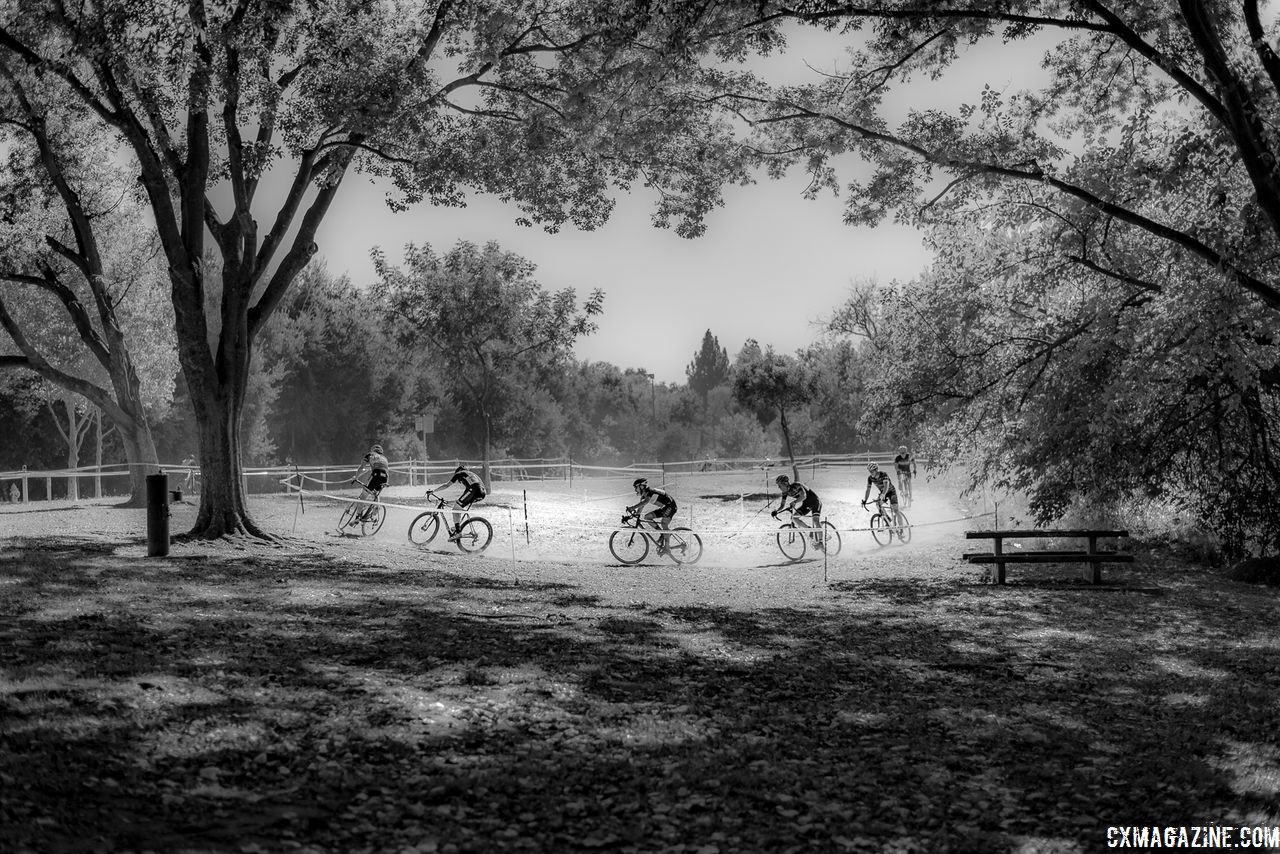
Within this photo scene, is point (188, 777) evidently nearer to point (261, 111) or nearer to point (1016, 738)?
point (1016, 738)

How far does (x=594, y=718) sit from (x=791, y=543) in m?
14.8

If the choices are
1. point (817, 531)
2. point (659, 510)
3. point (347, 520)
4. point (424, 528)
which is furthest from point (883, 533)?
point (347, 520)

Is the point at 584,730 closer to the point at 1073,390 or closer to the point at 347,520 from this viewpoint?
the point at 1073,390

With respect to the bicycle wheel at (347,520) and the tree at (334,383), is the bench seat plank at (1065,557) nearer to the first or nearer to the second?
the bicycle wheel at (347,520)

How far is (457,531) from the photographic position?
20.7m

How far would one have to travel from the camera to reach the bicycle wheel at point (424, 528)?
2155cm

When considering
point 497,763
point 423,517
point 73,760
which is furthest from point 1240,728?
point 423,517

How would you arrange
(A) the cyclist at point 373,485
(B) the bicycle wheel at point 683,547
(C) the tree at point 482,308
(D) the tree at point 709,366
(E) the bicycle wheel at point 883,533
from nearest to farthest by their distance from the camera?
(B) the bicycle wheel at point 683,547 → (A) the cyclist at point 373,485 → (E) the bicycle wheel at point 883,533 → (C) the tree at point 482,308 → (D) the tree at point 709,366

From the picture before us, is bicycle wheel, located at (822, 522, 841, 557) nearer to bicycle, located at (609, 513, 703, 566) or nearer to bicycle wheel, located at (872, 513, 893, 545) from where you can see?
bicycle wheel, located at (872, 513, 893, 545)

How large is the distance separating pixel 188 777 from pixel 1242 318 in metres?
12.8

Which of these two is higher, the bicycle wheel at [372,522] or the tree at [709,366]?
the tree at [709,366]

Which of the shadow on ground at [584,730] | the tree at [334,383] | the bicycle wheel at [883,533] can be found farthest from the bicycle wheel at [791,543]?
the tree at [334,383]

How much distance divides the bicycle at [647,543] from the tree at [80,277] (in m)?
11.9

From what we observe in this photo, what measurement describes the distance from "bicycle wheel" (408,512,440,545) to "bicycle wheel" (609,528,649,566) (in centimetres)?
354
